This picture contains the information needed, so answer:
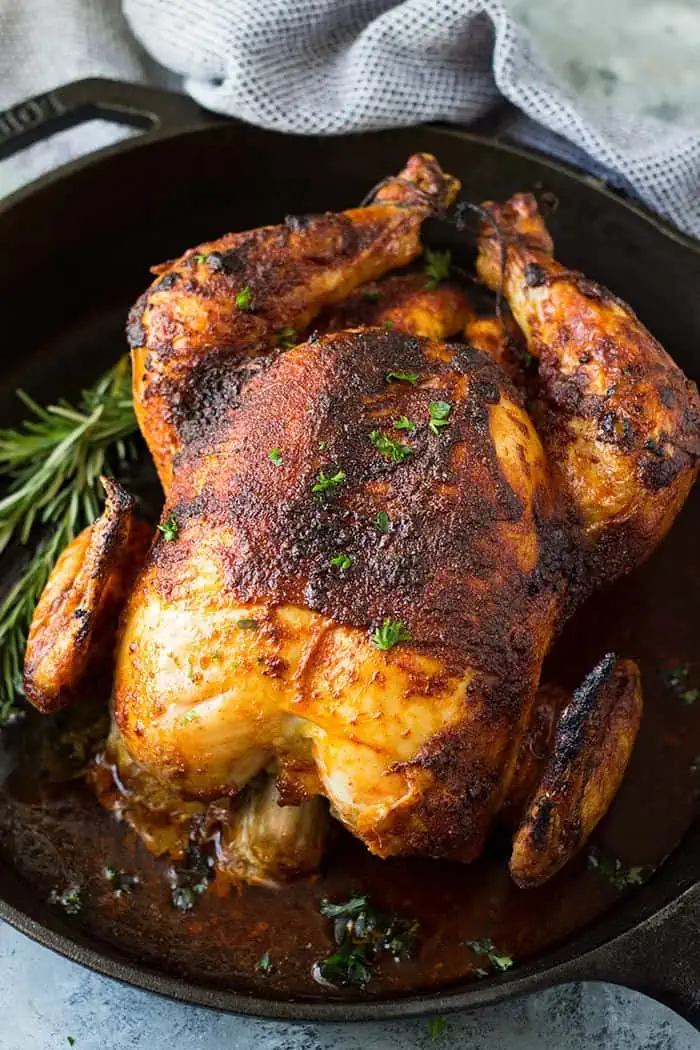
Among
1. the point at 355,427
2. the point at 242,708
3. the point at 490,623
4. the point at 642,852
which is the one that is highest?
the point at 355,427

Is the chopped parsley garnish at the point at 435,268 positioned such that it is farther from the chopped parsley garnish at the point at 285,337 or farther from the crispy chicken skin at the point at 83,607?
the crispy chicken skin at the point at 83,607

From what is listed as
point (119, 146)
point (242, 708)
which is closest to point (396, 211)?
point (119, 146)

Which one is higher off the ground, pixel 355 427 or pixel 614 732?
pixel 355 427

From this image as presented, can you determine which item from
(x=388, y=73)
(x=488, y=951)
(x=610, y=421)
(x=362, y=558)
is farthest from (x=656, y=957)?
(x=388, y=73)

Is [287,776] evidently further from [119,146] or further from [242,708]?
[119,146]

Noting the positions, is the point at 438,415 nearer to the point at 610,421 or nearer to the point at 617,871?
the point at 610,421

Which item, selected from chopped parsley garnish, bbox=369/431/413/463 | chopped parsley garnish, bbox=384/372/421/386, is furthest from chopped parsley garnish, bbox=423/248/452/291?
chopped parsley garnish, bbox=369/431/413/463
